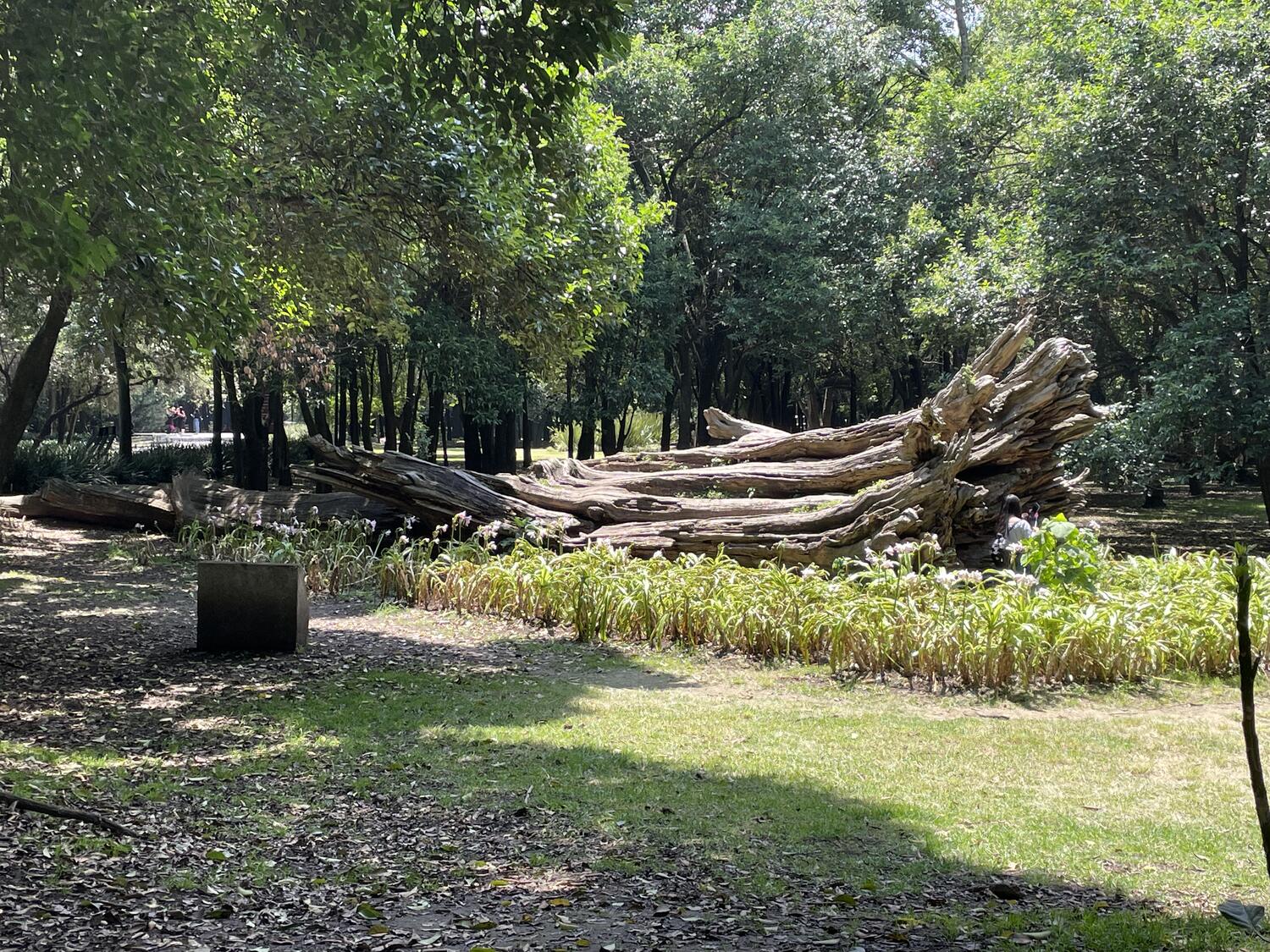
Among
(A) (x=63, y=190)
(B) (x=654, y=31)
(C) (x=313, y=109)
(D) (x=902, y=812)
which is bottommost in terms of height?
(D) (x=902, y=812)

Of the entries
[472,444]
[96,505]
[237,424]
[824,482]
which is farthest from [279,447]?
[824,482]

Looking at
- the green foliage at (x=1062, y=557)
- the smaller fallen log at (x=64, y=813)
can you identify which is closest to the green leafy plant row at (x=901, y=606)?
the green foliage at (x=1062, y=557)

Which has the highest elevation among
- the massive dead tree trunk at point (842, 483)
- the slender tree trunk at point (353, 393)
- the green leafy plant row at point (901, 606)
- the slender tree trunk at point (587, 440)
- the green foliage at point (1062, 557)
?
the slender tree trunk at point (353, 393)

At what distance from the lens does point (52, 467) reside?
24.1 m

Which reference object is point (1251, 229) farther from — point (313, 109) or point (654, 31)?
point (654, 31)

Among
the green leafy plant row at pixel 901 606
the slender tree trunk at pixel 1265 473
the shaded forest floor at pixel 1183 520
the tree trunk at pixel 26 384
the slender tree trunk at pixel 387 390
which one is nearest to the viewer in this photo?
the green leafy plant row at pixel 901 606

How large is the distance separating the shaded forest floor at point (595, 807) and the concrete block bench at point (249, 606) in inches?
10.2

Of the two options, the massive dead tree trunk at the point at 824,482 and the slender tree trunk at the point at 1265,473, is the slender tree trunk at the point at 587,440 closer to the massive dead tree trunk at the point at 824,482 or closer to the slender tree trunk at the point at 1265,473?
the massive dead tree trunk at the point at 824,482

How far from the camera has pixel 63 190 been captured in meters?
7.23

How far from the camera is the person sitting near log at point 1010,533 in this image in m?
11.4

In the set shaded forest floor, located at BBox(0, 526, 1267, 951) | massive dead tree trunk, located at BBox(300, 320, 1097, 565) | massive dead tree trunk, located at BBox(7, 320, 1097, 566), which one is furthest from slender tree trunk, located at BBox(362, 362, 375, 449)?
shaded forest floor, located at BBox(0, 526, 1267, 951)

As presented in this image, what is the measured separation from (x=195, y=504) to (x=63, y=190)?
11403 millimetres

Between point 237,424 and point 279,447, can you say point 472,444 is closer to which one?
point 237,424

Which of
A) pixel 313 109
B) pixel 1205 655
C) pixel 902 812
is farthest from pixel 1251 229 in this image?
pixel 902 812
